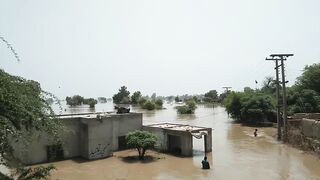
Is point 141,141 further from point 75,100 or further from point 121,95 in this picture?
point 75,100

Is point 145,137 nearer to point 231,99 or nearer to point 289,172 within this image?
point 289,172

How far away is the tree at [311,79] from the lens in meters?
48.8

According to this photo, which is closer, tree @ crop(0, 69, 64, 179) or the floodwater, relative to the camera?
tree @ crop(0, 69, 64, 179)

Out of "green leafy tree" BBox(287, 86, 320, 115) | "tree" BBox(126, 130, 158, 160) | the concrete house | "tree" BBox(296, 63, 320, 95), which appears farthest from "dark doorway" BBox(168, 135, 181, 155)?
"tree" BBox(296, 63, 320, 95)

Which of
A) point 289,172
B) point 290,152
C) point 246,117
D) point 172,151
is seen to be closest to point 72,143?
point 172,151

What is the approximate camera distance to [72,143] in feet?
83.5

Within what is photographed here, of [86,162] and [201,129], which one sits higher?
[201,129]

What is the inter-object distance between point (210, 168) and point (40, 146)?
11.8 m

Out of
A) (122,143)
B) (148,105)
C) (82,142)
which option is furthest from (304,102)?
(148,105)

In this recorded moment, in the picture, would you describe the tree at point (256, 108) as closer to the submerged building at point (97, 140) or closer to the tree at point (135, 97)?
the submerged building at point (97, 140)

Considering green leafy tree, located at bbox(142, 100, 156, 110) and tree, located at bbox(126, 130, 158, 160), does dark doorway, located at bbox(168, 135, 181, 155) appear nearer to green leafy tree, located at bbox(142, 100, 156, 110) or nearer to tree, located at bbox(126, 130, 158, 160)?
tree, located at bbox(126, 130, 158, 160)

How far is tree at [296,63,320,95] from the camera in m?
48.8

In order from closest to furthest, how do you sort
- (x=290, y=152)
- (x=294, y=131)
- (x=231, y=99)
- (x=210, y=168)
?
(x=210, y=168) < (x=290, y=152) < (x=294, y=131) < (x=231, y=99)

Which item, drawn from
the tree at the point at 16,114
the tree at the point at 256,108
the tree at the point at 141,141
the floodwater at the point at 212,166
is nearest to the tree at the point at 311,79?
the tree at the point at 256,108
